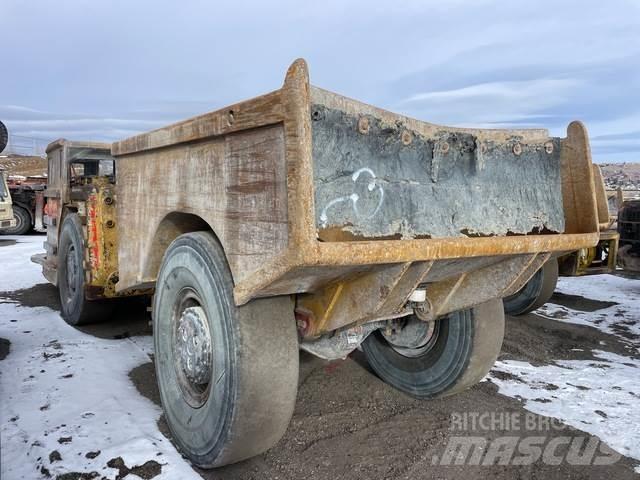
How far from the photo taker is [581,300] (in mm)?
7133

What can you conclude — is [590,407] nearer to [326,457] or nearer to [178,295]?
[326,457]

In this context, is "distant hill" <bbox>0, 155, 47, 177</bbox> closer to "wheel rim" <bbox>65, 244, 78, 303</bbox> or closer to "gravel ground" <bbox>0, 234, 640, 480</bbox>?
"wheel rim" <bbox>65, 244, 78, 303</bbox>

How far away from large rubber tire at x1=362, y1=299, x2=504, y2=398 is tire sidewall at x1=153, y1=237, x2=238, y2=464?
1.54 meters

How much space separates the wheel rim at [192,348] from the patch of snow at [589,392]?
2167mm

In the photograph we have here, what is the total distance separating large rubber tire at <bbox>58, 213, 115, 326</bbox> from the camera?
4766 mm

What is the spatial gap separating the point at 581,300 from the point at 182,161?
20.9ft

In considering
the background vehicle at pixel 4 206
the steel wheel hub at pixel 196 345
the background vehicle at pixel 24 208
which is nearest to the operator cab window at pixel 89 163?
the steel wheel hub at pixel 196 345

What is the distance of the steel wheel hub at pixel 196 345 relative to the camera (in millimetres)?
2482

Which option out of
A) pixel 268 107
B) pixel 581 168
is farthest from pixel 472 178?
pixel 268 107

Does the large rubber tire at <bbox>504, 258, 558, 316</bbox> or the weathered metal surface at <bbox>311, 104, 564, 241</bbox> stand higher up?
the weathered metal surface at <bbox>311, 104, 564, 241</bbox>

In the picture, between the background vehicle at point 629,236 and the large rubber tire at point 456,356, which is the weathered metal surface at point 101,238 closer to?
the large rubber tire at point 456,356

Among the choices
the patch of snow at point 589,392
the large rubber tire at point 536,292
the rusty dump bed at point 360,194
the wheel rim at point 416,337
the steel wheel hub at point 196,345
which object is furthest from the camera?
the large rubber tire at point 536,292

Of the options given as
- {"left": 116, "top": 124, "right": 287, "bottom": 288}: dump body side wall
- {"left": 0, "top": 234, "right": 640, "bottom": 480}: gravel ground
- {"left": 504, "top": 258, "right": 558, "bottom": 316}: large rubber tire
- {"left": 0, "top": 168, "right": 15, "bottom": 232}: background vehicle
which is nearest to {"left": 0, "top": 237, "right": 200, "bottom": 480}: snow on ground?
{"left": 0, "top": 234, "right": 640, "bottom": 480}: gravel ground

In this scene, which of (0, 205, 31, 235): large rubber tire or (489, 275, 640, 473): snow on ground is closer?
(489, 275, 640, 473): snow on ground
